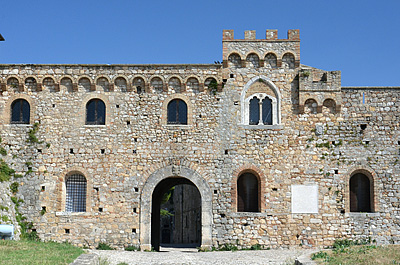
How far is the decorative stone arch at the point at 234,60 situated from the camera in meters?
21.8

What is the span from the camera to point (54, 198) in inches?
826

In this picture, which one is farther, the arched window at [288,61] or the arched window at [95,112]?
the arched window at [288,61]

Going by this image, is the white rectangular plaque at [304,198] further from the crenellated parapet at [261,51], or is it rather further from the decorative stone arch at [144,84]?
the decorative stone arch at [144,84]

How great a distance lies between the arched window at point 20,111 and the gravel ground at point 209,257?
6.55 meters

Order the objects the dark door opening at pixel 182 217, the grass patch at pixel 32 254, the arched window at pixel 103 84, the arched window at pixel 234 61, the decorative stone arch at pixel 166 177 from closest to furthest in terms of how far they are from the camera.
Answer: the grass patch at pixel 32 254, the decorative stone arch at pixel 166 177, the arched window at pixel 103 84, the arched window at pixel 234 61, the dark door opening at pixel 182 217

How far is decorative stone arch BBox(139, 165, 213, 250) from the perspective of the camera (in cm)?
2067

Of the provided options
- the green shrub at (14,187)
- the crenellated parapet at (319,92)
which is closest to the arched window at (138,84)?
the green shrub at (14,187)

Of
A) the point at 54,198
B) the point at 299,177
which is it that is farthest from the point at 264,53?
the point at 54,198

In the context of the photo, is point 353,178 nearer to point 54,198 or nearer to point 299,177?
point 299,177

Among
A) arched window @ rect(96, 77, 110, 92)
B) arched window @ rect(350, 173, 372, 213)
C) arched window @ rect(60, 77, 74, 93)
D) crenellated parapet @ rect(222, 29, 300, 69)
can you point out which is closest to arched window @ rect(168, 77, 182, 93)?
crenellated parapet @ rect(222, 29, 300, 69)

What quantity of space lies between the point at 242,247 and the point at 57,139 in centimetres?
844

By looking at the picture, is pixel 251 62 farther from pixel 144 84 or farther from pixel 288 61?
pixel 144 84

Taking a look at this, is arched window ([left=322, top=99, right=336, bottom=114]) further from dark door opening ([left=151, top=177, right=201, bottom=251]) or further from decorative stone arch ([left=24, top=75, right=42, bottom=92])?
dark door opening ([left=151, top=177, right=201, bottom=251])

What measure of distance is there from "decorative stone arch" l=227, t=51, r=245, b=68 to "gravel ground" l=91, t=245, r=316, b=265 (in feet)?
24.4
